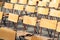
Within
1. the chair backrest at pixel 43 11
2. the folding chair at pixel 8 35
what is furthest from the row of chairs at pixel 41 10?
the folding chair at pixel 8 35

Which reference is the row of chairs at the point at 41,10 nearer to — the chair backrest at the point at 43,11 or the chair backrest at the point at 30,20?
the chair backrest at the point at 43,11

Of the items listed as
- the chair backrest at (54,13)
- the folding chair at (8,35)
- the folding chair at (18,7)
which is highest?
the folding chair at (18,7)

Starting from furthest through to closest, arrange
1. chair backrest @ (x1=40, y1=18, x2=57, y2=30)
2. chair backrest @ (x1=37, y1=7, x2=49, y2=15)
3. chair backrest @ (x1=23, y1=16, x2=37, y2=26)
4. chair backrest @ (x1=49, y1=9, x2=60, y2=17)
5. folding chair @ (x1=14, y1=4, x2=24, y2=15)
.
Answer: folding chair @ (x1=14, y1=4, x2=24, y2=15), chair backrest @ (x1=37, y1=7, x2=49, y2=15), chair backrest @ (x1=49, y1=9, x2=60, y2=17), chair backrest @ (x1=23, y1=16, x2=37, y2=26), chair backrest @ (x1=40, y1=18, x2=57, y2=30)

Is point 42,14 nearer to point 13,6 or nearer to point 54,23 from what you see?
point 13,6

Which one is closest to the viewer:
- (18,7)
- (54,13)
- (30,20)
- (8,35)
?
(8,35)

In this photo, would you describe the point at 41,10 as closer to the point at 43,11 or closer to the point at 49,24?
the point at 43,11

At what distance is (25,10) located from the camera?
7.19 meters

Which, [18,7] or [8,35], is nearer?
[8,35]

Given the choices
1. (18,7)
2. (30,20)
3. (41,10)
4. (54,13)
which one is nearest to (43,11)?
(41,10)

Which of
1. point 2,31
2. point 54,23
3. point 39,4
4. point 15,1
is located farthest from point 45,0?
point 2,31

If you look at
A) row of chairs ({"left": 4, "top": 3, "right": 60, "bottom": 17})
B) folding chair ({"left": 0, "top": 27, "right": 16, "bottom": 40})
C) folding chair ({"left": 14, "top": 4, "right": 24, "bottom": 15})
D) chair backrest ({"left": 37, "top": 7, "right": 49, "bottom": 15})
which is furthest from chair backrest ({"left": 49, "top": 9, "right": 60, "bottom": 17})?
folding chair ({"left": 0, "top": 27, "right": 16, "bottom": 40})

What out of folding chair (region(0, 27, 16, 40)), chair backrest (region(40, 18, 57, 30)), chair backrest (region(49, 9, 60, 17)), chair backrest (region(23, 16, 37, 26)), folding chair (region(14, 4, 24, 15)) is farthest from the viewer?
folding chair (region(14, 4, 24, 15))

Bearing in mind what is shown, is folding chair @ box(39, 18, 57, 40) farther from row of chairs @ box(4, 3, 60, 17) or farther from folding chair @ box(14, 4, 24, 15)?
folding chair @ box(14, 4, 24, 15)

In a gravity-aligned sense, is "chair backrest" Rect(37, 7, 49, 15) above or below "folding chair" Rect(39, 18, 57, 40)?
above
